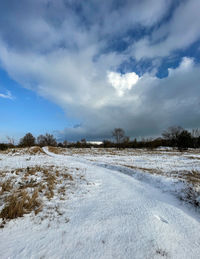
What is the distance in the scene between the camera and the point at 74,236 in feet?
10.0

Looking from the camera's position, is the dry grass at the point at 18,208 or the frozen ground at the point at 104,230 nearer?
the frozen ground at the point at 104,230

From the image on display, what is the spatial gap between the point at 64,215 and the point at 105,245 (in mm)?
1842

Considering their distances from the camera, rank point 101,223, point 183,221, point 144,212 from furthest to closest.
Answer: point 144,212
point 183,221
point 101,223

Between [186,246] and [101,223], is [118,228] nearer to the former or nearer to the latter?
[101,223]

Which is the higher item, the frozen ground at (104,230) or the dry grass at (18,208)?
the dry grass at (18,208)

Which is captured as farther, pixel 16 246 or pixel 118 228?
pixel 118 228

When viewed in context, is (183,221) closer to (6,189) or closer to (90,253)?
(90,253)

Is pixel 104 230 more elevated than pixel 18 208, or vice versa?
pixel 18 208

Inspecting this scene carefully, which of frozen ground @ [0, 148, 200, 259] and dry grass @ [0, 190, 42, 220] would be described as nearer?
frozen ground @ [0, 148, 200, 259]

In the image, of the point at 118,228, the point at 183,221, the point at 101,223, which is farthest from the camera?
the point at 183,221

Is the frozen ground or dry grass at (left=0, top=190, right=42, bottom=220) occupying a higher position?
dry grass at (left=0, top=190, right=42, bottom=220)

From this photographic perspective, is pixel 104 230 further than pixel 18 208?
No

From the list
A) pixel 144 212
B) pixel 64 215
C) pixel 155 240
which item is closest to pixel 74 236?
pixel 64 215

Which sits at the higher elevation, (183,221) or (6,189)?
(6,189)
